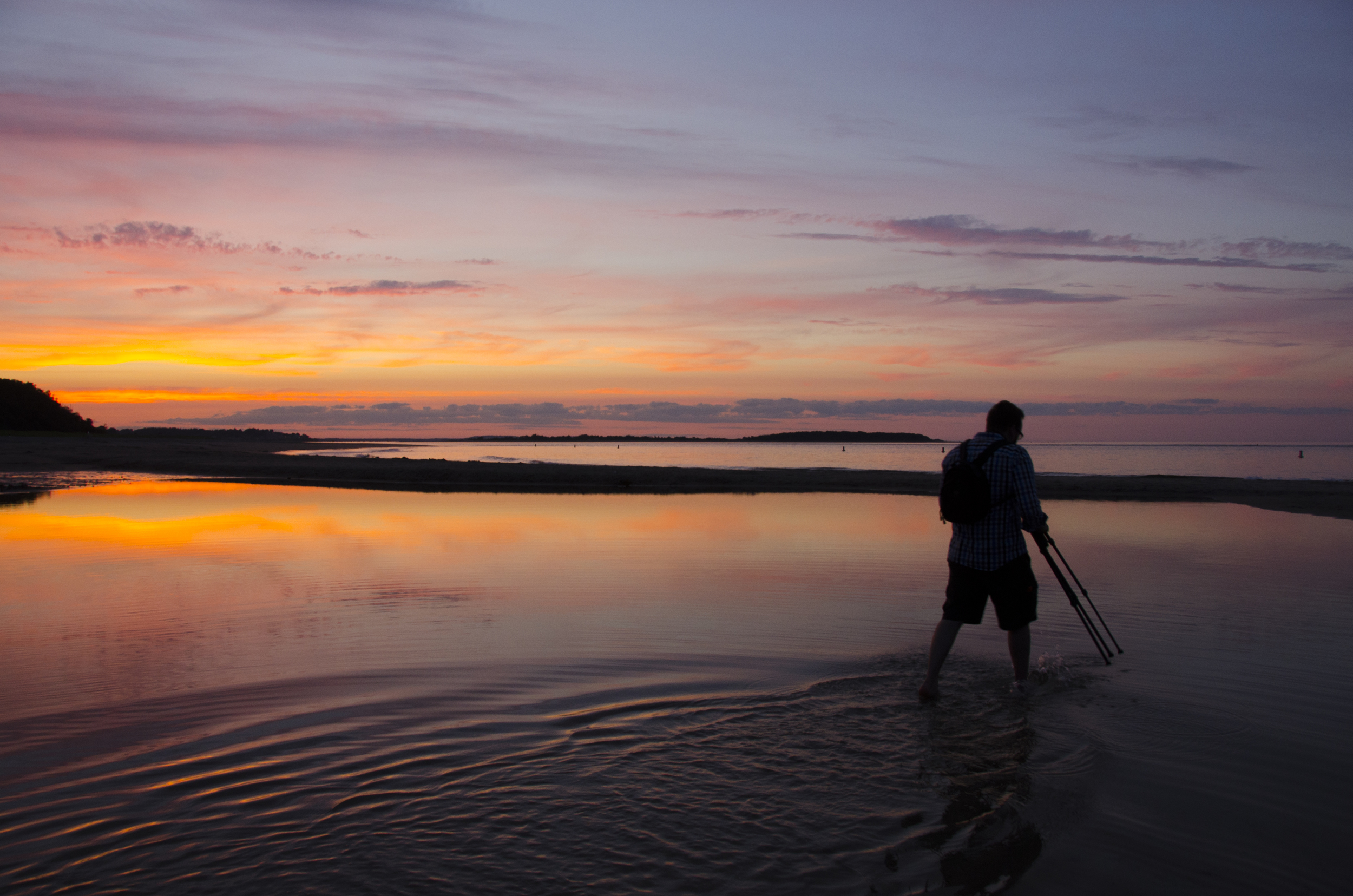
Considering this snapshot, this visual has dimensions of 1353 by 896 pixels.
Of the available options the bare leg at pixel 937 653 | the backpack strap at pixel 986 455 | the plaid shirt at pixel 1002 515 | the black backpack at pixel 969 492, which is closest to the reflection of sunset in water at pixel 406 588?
the bare leg at pixel 937 653

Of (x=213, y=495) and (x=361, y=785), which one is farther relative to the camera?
(x=213, y=495)

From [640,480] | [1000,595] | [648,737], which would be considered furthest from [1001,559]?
[640,480]

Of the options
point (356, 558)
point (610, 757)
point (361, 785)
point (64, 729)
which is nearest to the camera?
point (361, 785)

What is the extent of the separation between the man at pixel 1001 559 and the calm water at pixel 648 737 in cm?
40

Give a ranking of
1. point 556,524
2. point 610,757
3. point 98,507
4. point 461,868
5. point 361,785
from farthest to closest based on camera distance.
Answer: point 98,507 < point 556,524 < point 610,757 < point 361,785 < point 461,868

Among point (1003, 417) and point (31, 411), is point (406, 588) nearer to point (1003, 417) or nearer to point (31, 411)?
point (1003, 417)

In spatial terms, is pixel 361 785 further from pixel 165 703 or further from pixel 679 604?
pixel 679 604

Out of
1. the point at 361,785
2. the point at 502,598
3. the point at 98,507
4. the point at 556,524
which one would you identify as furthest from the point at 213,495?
the point at 361,785

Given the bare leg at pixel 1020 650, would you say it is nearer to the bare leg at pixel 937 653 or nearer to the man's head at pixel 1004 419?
the bare leg at pixel 937 653

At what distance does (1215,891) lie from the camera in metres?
3.27

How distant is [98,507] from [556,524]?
10.5m

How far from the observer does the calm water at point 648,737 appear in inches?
133

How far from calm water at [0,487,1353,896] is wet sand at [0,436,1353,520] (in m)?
16.2

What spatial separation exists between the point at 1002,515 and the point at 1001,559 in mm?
300
